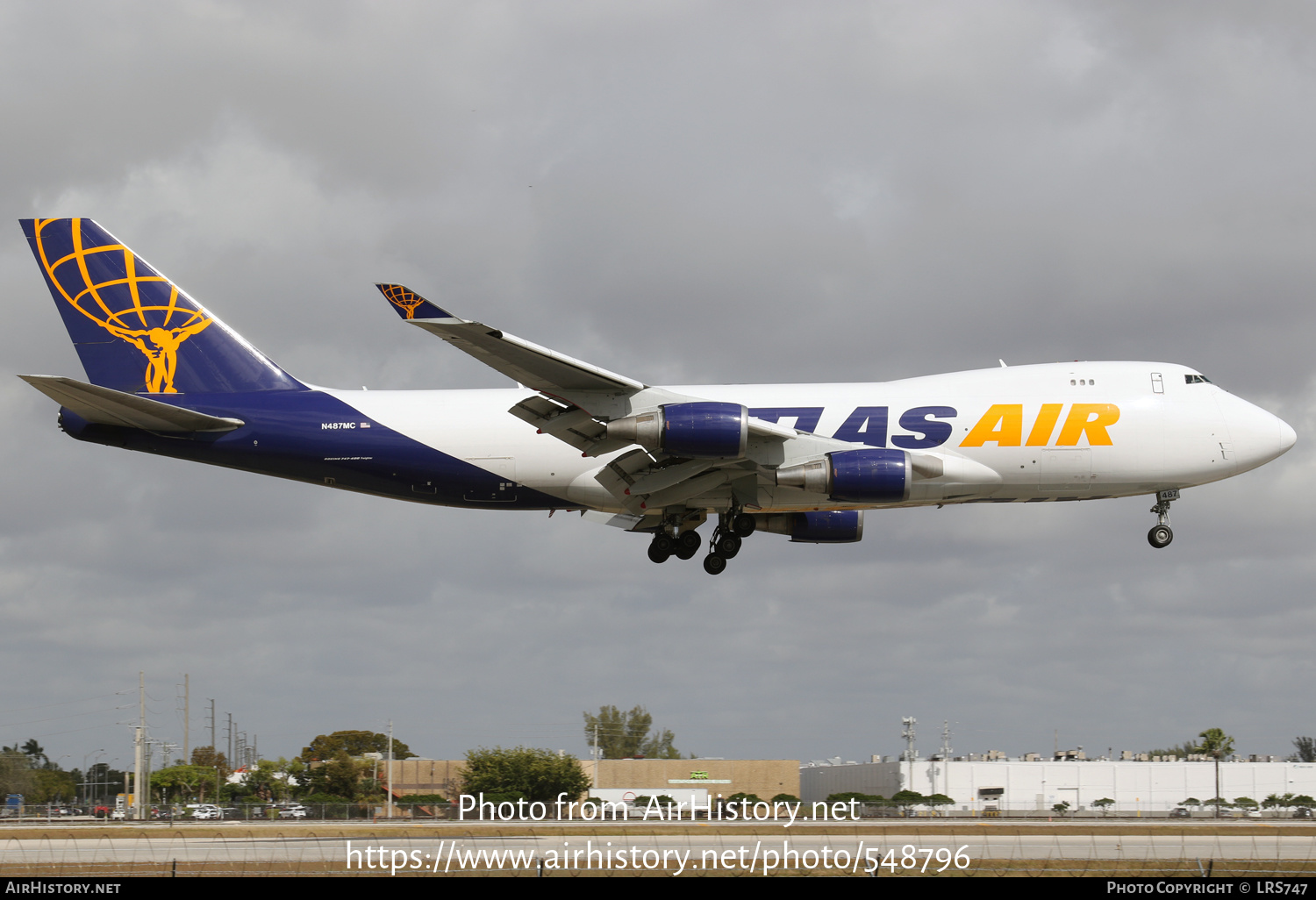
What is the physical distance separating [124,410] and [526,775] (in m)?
48.1

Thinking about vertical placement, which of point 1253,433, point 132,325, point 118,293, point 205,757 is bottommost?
point 205,757

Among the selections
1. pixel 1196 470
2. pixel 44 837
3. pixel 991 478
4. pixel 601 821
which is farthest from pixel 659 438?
pixel 44 837

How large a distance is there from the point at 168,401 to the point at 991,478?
27518 millimetres

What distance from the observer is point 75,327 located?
4381 cm

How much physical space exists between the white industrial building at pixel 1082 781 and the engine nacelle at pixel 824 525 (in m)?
48.4

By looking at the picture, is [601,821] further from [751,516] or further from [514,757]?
[514,757]

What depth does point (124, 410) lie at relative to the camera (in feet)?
129

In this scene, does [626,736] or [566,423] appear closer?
[566,423]

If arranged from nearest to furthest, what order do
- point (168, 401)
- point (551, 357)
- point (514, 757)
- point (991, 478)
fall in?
1. point (551, 357)
2. point (991, 478)
3. point (168, 401)
4. point (514, 757)

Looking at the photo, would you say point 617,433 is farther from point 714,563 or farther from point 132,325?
point 132,325

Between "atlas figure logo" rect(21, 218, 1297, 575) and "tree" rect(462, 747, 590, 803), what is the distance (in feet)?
135

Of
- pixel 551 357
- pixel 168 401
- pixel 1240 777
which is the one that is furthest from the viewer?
pixel 1240 777

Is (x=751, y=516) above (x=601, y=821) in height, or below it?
above

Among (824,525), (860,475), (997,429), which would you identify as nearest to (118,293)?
(824,525)
